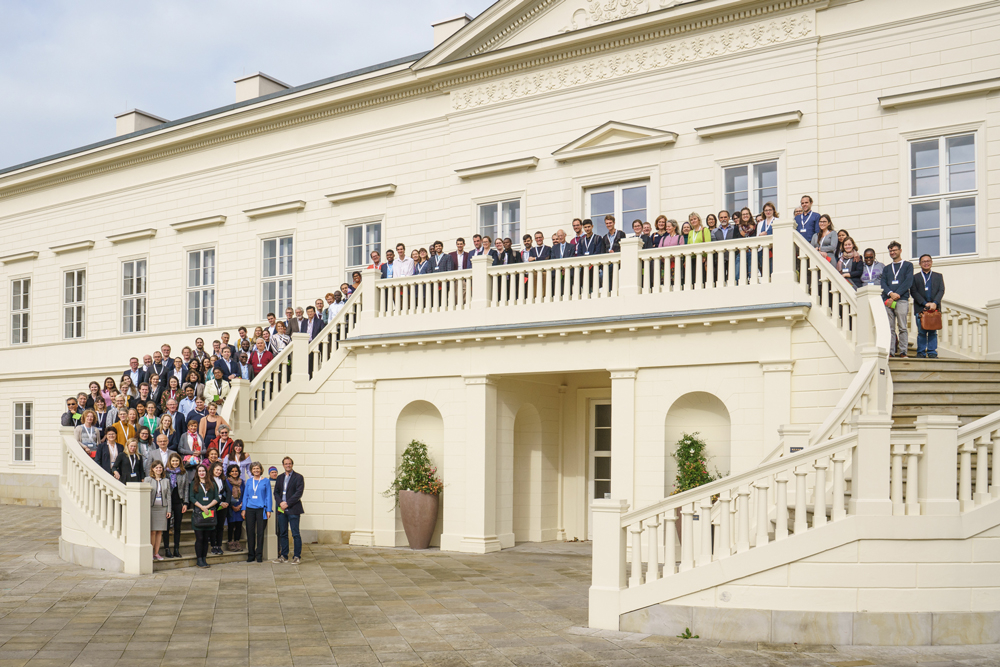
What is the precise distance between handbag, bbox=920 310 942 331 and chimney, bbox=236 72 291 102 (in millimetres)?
19436

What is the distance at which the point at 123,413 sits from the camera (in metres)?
16.8

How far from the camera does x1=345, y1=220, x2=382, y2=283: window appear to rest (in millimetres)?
23219

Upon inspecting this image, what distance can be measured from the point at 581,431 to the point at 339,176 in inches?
350

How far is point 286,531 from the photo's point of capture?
16.3 metres

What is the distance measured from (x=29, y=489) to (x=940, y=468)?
88.1 ft

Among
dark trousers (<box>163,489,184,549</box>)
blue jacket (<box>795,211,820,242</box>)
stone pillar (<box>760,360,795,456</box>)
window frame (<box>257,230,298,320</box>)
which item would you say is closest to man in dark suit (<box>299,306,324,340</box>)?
window frame (<box>257,230,298,320</box>)

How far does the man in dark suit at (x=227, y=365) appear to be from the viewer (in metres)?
19.8

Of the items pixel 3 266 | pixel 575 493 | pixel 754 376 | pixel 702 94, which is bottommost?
pixel 575 493

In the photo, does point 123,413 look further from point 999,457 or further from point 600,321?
point 999,457

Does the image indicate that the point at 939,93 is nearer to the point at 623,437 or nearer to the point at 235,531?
the point at 623,437

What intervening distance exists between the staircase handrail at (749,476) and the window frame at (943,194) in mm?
7647

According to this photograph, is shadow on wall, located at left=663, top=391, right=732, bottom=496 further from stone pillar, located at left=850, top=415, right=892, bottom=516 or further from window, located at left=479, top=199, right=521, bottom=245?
window, located at left=479, top=199, right=521, bottom=245

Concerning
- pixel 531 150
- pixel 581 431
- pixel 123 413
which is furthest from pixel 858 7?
pixel 123 413

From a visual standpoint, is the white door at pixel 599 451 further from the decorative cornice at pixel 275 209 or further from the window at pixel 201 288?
the window at pixel 201 288
